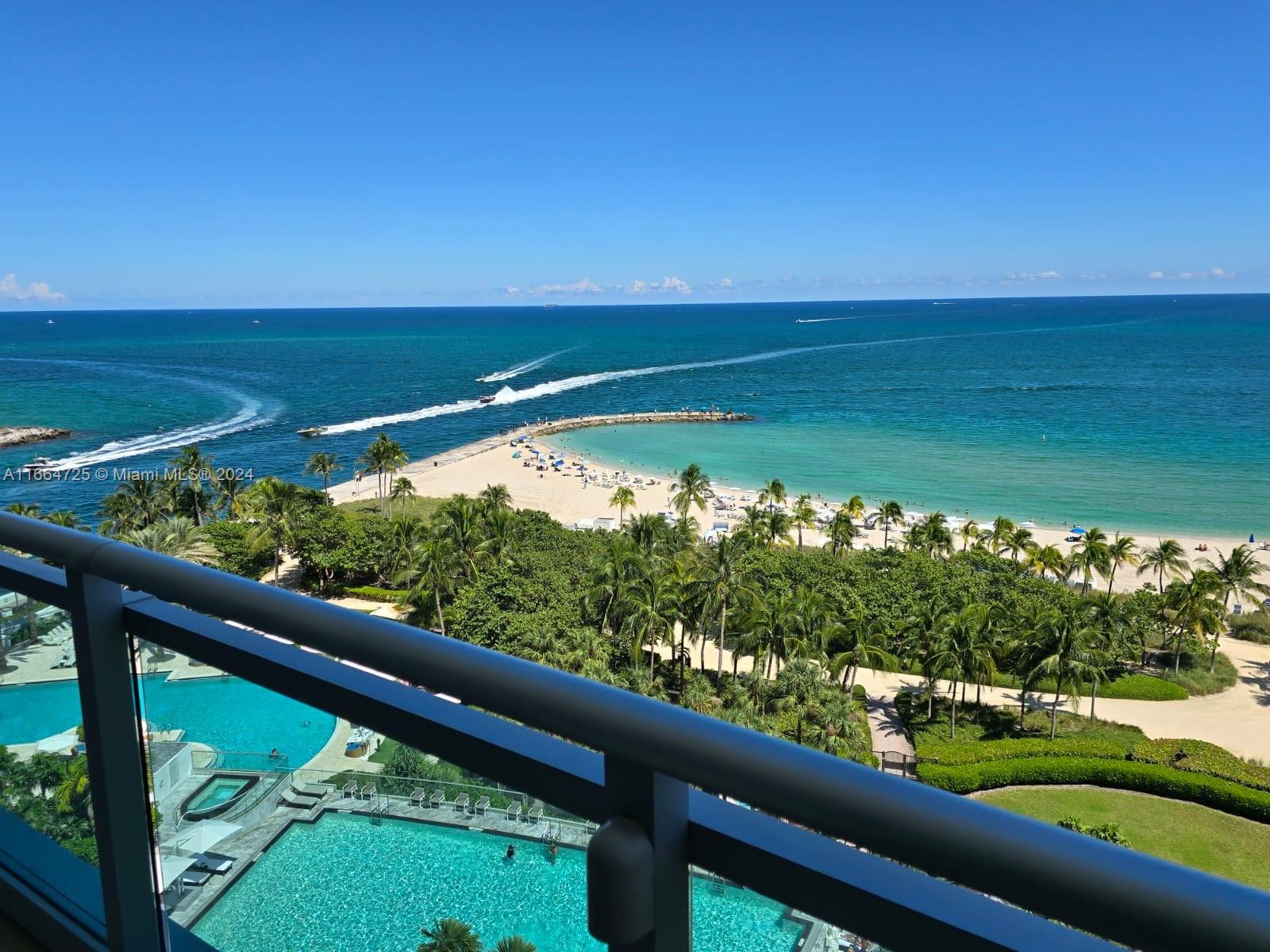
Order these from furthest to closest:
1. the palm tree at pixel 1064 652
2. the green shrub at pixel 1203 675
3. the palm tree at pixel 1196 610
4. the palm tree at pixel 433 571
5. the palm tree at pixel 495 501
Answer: the palm tree at pixel 495 501 < the palm tree at pixel 433 571 < the palm tree at pixel 1196 610 < the green shrub at pixel 1203 675 < the palm tree at pixel 1064 652

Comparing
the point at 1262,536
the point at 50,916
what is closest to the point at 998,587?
the point at 1262,536

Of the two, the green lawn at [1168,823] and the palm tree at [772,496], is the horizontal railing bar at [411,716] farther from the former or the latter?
the palm tree at [772,496]

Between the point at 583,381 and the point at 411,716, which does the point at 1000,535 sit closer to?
the point at 411,716

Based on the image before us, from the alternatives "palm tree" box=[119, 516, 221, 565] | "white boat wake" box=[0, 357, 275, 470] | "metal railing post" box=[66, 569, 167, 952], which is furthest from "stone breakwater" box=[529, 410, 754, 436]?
"metal railing post" box=[66, 569, 167, 952]

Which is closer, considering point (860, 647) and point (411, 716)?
point (411, 716)

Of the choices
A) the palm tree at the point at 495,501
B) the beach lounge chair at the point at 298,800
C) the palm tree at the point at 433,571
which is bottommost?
the palm tree at the point at 433,571

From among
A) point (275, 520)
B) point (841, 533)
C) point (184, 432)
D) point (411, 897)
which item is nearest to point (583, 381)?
point (184, 432)

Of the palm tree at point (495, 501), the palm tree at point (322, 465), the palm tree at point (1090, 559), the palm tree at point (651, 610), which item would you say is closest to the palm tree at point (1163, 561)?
the palm tree at point (1090, 559)
